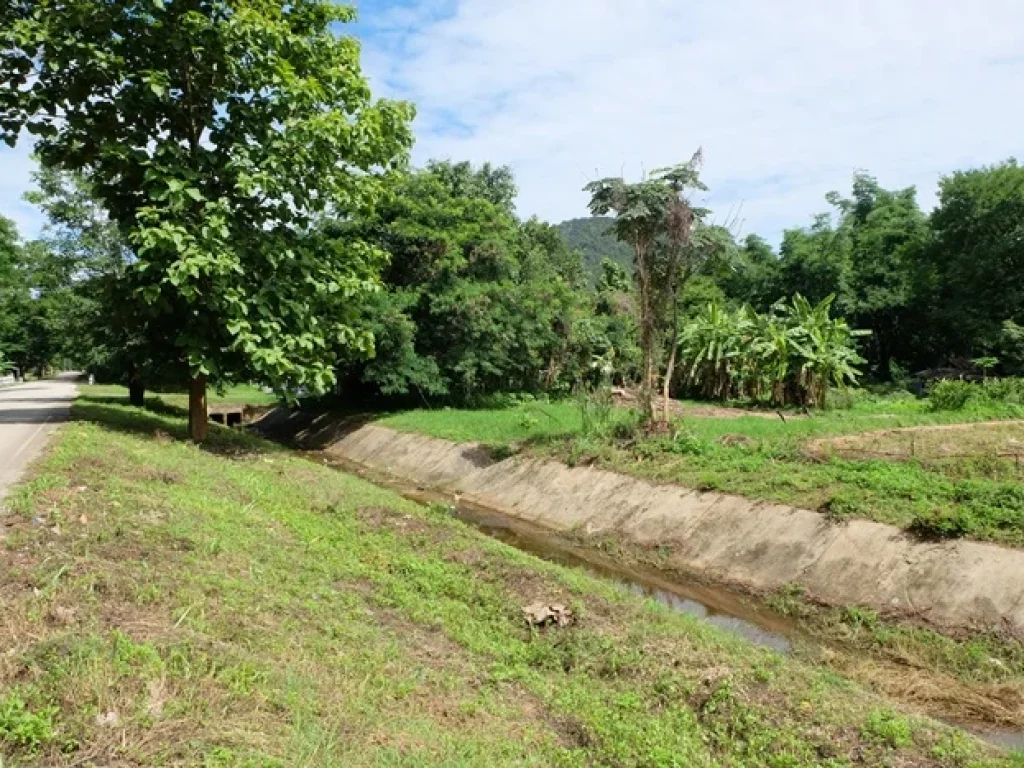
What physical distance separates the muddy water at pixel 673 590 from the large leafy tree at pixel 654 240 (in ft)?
13.8

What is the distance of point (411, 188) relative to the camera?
2675 cm

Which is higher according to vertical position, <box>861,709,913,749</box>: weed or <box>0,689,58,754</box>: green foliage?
<box>0,689,58,754</box>: green foliage

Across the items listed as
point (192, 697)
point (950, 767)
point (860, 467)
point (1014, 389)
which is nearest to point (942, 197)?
point (1014, 389)

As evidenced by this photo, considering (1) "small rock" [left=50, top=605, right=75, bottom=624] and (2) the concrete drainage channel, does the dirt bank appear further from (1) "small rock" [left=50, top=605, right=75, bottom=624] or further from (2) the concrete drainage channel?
(1) "small rock" [left=50, top=605, right=75, bottom=624]

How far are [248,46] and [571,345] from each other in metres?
20.4

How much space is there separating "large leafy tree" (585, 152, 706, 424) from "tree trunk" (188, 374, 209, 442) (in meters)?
9.65

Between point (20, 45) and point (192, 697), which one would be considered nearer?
point (192, 697)

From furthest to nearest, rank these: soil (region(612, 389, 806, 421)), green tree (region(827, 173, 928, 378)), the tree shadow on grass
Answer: green tree (region(827, 173, 928, 378))
soil (region(612, 389, 806, 421))
the tree shadow on grass

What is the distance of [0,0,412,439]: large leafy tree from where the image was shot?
13.3 m

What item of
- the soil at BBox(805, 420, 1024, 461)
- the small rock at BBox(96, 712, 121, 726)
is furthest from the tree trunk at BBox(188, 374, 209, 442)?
the small rock at BBox(96, 712, 121, 726)

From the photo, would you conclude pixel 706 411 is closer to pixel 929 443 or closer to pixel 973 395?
pixel 973 395

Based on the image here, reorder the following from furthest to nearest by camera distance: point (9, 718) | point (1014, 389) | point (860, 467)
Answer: point (1014, 389), point (860, 467), point (9, 718)

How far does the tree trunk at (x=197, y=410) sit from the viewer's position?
16203 mm

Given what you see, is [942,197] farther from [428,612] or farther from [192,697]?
[192,697]
